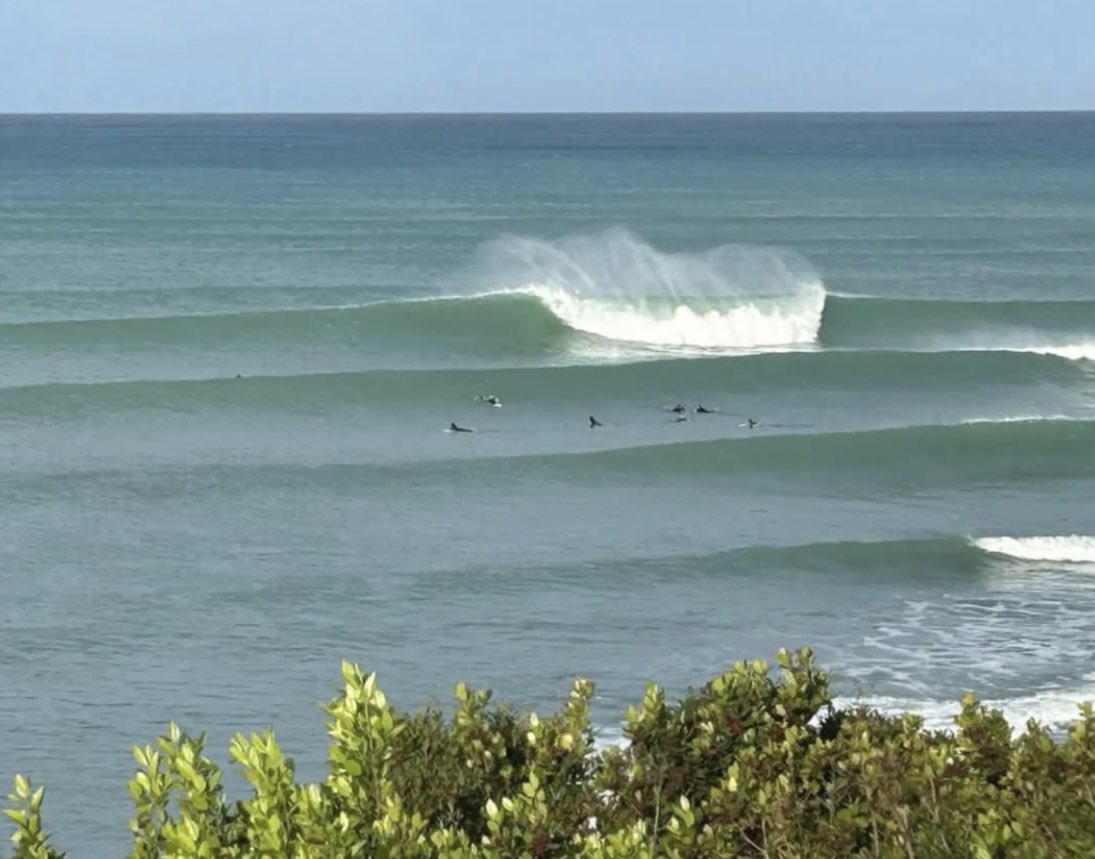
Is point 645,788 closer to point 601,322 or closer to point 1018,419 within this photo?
point 1018,419

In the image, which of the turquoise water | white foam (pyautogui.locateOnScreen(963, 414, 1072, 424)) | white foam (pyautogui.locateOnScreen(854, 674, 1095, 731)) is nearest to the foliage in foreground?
the turquoise water

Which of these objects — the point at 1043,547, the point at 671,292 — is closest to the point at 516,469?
the point at 1043,547

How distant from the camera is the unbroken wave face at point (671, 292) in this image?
4038 centimetres

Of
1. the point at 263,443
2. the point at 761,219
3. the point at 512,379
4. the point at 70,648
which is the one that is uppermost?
the point at 761,219

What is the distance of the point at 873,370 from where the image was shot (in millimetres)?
35719

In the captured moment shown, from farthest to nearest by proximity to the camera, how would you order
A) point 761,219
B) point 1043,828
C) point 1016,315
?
point 761,219 → point 1016,315 → point 1043,828

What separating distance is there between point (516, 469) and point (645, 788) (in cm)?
1830

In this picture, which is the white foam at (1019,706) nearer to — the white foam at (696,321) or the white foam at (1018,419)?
the white foam at (1018,419)

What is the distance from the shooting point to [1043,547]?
72.0ft

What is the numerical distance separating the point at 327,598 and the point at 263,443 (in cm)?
893

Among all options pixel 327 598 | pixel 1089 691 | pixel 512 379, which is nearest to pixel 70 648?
pixel 327 598

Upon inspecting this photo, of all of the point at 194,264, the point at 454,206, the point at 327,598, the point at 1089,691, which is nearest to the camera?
the point at 1089,691

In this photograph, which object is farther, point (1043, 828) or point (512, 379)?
point (512, 379)

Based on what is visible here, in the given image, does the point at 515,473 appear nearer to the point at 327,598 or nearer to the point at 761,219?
the point at 327,598
